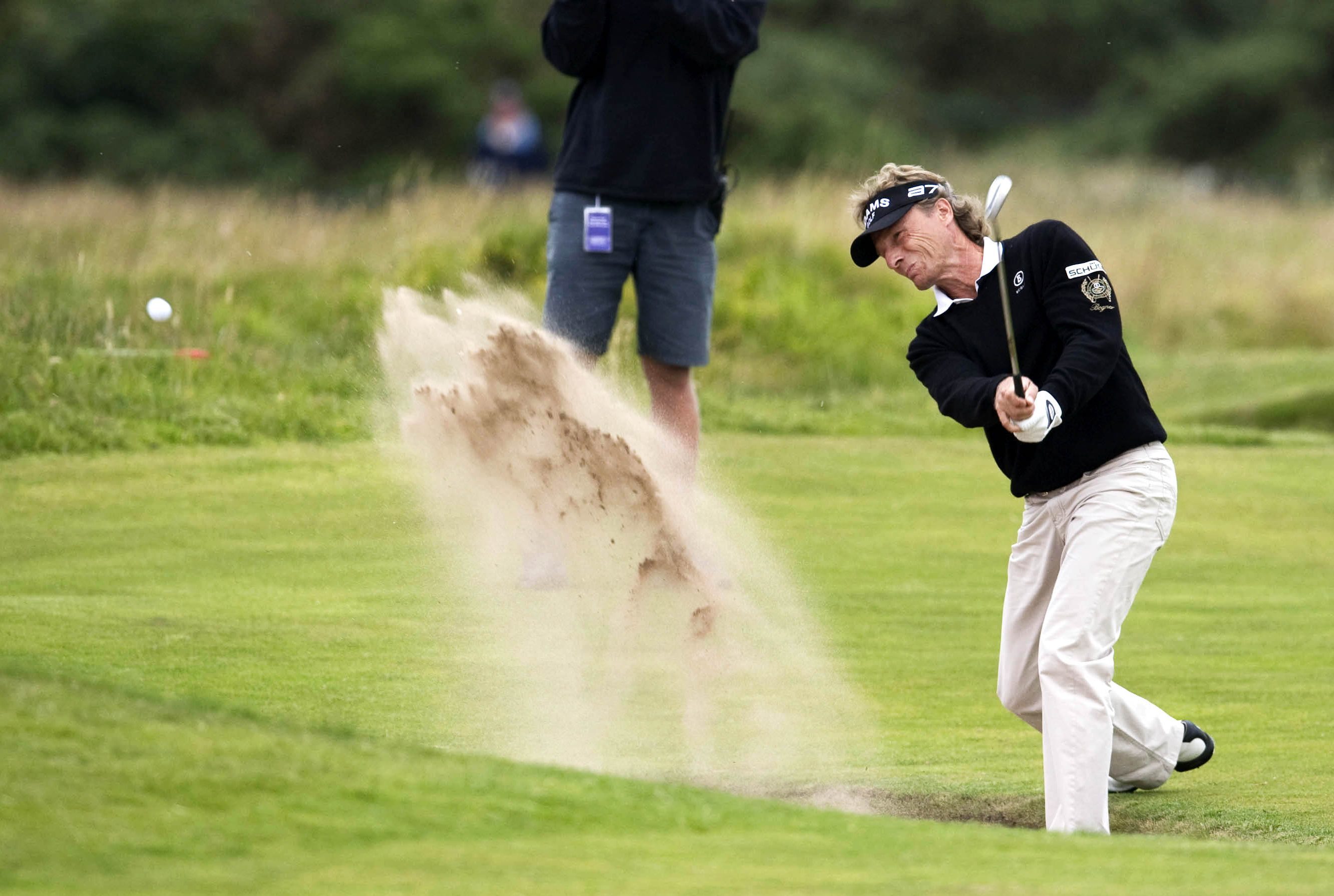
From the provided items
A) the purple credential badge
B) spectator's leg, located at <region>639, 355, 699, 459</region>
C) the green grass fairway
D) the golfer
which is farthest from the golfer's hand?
the purple credential badge

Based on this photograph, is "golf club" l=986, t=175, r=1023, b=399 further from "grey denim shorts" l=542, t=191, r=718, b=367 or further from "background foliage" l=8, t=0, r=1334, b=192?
"background foliage" l=8, t=0, r=1334, b=192

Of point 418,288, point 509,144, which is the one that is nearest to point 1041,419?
point 418,288

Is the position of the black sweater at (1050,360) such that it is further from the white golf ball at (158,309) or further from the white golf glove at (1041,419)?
the white golf ball at (158,309)

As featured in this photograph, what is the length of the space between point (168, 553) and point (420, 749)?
3328 millimetres

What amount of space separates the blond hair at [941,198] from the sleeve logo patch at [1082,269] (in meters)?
0.27

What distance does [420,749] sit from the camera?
12.7ft

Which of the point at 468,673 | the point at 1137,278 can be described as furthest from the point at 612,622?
the point at 1137,278

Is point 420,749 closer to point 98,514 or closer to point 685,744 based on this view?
point 685,744

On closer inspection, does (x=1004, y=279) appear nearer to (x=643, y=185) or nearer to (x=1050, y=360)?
(x=1050, y=360)

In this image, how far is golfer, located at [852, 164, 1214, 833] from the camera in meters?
4.28

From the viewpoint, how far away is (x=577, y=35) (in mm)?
6746

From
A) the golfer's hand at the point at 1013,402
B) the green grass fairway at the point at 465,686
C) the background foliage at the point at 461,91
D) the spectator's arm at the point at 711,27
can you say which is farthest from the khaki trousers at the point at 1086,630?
the background foliage at the point at 461,91

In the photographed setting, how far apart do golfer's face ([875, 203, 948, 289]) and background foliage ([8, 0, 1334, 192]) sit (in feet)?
85.5

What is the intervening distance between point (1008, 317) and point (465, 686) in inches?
78.7
